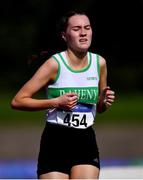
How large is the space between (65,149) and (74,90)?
411 mm

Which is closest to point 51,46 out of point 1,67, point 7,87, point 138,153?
point 138,153

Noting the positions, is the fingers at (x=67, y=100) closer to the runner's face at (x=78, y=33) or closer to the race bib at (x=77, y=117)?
the race bib at (x=77, y=117)

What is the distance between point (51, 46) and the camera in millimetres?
6512

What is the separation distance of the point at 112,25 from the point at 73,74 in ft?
81.5

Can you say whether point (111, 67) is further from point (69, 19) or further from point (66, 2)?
point (69, 19)

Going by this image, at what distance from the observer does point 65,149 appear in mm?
6105

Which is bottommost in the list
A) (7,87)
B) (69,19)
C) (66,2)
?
(7,87)

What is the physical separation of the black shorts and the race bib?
0.12ft

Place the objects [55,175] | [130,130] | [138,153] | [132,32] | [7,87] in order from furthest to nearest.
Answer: [132,32], [7,87], [130,130], [138,153], [55,175]

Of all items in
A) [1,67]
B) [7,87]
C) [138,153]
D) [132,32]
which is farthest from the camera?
[132,32]

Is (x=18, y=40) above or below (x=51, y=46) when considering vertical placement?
below

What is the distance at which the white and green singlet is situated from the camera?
6.08 metres

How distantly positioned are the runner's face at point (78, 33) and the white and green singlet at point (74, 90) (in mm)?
114

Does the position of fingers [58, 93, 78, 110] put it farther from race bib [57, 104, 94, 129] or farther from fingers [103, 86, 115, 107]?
fingers [103, 86, 115, 107]
